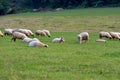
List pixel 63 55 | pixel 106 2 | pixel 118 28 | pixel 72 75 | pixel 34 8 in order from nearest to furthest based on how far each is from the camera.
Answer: pixel 72 75 → pixel 63 55 → pixel 118 28 → pixel 106 2 → pixel 34 8

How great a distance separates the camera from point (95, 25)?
1604 inches

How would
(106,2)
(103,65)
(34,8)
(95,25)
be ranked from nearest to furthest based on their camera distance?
(103,65) → (95,25) → (106,2) → (34,8)

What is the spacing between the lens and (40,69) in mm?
11523

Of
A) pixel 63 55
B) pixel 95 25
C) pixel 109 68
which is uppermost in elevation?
pixel 109 68

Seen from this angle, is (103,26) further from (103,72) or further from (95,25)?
(103,72)

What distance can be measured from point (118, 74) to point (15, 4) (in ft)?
254

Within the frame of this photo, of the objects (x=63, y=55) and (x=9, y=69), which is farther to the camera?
(x=63, y=55)

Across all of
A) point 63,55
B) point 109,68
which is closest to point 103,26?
point 63,55

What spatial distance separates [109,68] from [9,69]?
9.43 feet

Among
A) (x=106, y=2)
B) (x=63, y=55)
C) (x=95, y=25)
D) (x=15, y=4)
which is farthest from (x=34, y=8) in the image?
(x=63, y=55)

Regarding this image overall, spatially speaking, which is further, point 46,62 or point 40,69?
point 46,62

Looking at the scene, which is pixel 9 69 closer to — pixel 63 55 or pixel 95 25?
pixel 63 55

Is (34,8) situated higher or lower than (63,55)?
lower

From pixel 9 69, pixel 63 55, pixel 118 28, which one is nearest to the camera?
pixel 9 69
